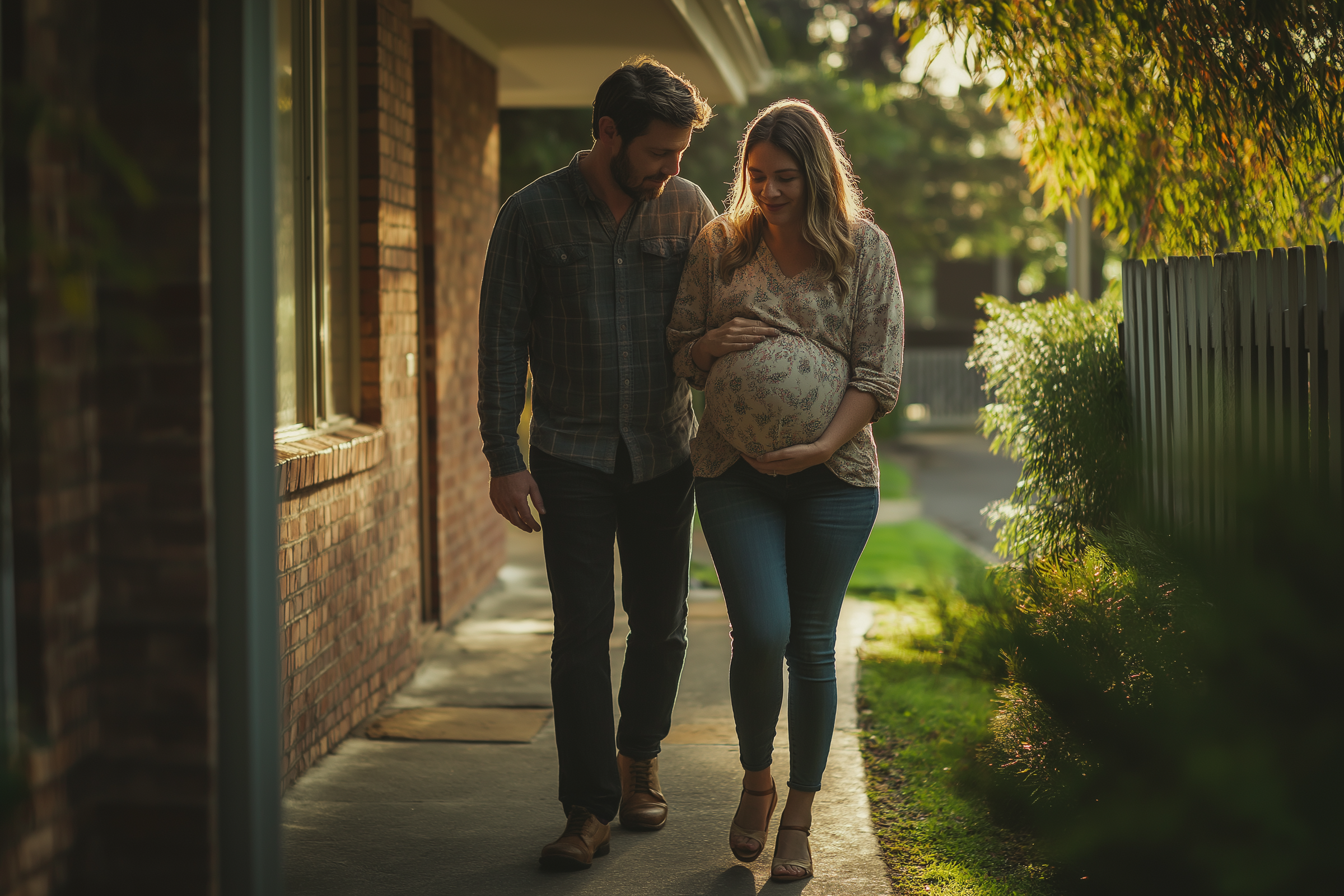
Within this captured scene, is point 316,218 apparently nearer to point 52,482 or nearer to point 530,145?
point 52,482

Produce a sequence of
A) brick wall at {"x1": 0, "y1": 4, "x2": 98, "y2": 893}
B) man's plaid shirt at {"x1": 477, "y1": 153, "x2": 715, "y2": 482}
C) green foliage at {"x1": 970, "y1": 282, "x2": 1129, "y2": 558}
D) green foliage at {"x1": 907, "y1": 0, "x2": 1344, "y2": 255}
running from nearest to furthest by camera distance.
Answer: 1. brick wall at {"x1": 0, "y1": 4, "x2": 98, "y2": 893}
2. man's plaid shirt at {"x1": 477, "y1": 153, "x2": 715, "y2": 482}
3. green foliage at {"x1": 907, "y1": 0, "x2": 1344, "y2": 255}
4. green foliage at {"x1": 970, "y1": 282, "x2": 1129, "y2": 558}

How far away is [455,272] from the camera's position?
22.7 feet

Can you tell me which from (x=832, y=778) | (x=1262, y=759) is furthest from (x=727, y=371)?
(x=1262, y=759)

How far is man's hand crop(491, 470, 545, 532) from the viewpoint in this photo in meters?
3.38

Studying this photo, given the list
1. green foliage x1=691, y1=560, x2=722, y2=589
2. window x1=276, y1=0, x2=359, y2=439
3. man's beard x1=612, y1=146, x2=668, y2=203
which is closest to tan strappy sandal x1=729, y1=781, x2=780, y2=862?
man's beard x1=612, y1=146, x2=668, y2=203

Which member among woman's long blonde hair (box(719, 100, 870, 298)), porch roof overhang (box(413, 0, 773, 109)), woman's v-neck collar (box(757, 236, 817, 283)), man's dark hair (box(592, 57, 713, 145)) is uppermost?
porch roof overhang (box(413, 0, 773, 109))

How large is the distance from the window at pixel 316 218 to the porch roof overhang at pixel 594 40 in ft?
3.64

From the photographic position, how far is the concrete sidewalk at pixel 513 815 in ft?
11.1

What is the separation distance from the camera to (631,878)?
3391mm

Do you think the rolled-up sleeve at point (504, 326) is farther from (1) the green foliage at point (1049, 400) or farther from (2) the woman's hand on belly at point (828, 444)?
(1) the green foliage at point (1049, 400)

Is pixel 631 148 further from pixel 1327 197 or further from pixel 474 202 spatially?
pixel 474 202

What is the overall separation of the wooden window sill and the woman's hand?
4.10 ft

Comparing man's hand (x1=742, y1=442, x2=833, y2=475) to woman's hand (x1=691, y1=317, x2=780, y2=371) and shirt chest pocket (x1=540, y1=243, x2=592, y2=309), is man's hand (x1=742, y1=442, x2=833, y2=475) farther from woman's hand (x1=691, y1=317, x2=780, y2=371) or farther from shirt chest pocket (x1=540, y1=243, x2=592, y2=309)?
shirt chest pocket (x1=540, y1=243, x2=592, y2=309)

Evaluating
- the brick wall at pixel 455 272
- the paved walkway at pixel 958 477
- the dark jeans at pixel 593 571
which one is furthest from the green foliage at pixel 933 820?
the brick wall at pixel 455 272
